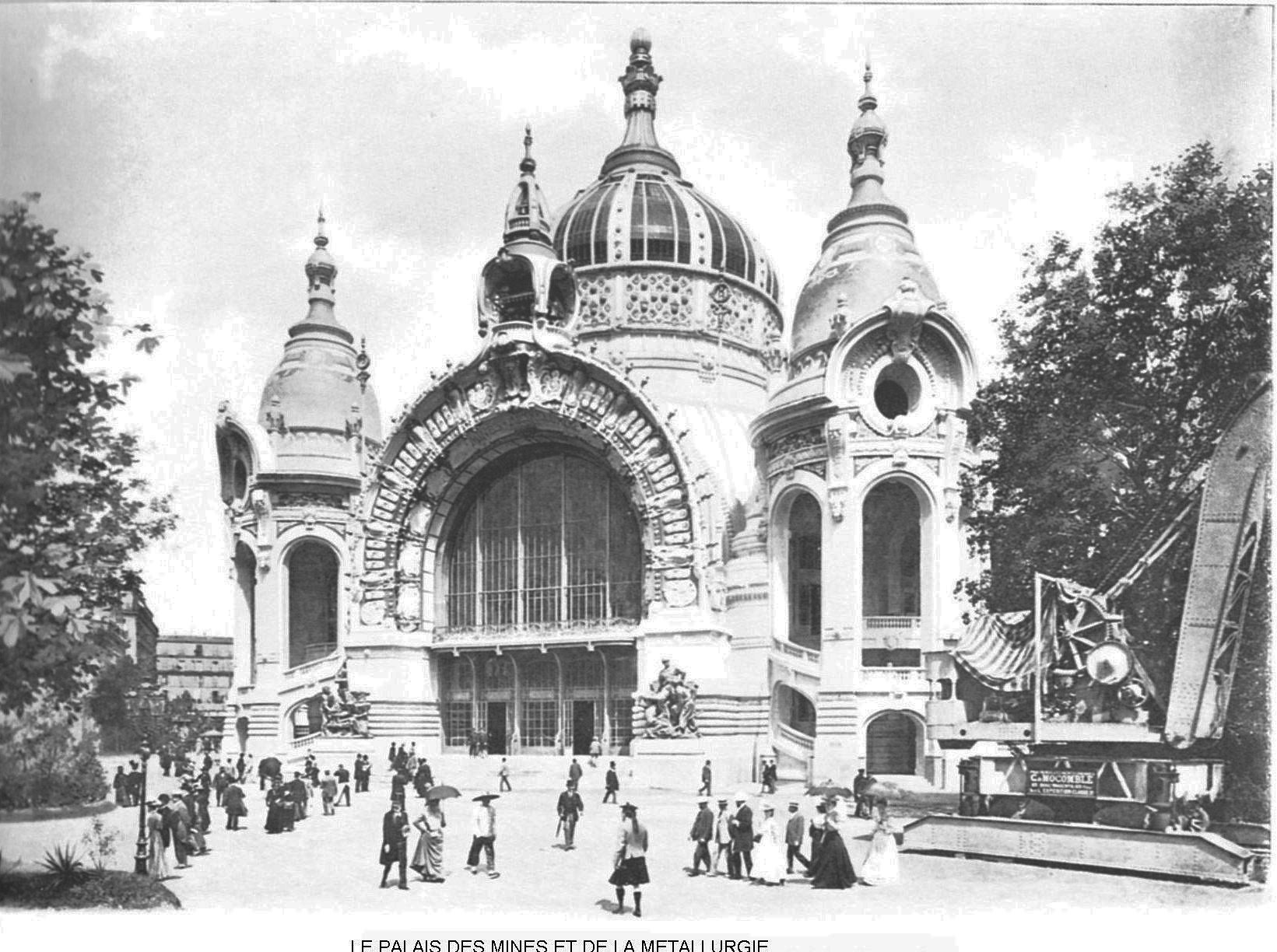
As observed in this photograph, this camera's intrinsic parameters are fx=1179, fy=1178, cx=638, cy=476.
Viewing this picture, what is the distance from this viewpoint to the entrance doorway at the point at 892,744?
32344mm

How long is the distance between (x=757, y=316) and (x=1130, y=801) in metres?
31.7

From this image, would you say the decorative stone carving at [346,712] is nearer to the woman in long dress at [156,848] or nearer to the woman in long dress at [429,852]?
the woman in long dress at [156,848]

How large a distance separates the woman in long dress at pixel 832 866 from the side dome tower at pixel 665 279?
27351mm

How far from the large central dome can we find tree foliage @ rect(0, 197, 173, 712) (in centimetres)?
3018

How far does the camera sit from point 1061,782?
18641mm

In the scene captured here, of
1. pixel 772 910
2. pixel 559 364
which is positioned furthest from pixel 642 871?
pixel 559 364

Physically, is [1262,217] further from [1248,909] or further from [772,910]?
[772,910]

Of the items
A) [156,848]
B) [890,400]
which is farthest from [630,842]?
[890,400]

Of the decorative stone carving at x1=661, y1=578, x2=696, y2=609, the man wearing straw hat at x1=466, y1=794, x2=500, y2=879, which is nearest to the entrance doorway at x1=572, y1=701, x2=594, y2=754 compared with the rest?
the decorative stone carving at x1=661, y1=578, x2=696, y2=609

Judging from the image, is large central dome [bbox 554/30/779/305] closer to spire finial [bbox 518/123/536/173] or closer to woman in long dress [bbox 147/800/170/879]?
spire finial [bbox 518/123/536/173]

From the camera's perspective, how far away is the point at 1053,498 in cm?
2391

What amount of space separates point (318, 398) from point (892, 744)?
26094mm

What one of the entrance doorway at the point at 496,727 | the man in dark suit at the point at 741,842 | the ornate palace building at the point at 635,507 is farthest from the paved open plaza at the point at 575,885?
the entrance doorway at the point at 496,727

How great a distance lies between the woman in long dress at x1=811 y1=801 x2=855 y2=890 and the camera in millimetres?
17516
